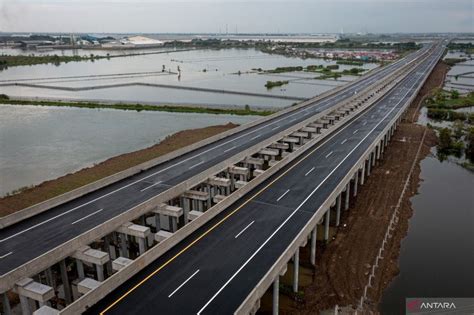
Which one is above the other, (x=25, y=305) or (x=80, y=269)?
(x=25, y=305)

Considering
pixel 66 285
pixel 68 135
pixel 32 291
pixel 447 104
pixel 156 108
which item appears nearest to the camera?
pixel 32 291

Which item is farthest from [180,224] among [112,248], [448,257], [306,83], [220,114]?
[306,83]

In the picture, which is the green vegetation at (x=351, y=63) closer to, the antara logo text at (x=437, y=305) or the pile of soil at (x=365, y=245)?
the pile of soil at (x=365, y=245)

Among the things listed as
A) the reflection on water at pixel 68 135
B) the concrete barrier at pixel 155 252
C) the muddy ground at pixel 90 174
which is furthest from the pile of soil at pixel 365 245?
the reflection on water at pixel 68 135

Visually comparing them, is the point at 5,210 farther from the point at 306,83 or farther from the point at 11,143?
the point at 306,83

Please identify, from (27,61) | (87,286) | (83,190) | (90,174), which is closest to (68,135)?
(90,174)

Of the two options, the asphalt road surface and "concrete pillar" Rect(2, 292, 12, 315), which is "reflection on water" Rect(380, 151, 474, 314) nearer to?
the asphalt road surface

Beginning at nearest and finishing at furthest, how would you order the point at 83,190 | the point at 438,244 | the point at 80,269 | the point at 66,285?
the point at 66,285 → the point at 80,269 → the point at 83,190 → the point at 438,244

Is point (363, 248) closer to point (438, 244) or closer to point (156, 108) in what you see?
point (438, 244)

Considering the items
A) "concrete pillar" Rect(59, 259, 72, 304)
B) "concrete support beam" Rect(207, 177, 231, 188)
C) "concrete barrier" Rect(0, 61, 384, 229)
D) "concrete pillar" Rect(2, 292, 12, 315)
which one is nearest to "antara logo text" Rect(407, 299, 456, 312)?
"concrete support beam" Rect(207, 177, 231, 188)
